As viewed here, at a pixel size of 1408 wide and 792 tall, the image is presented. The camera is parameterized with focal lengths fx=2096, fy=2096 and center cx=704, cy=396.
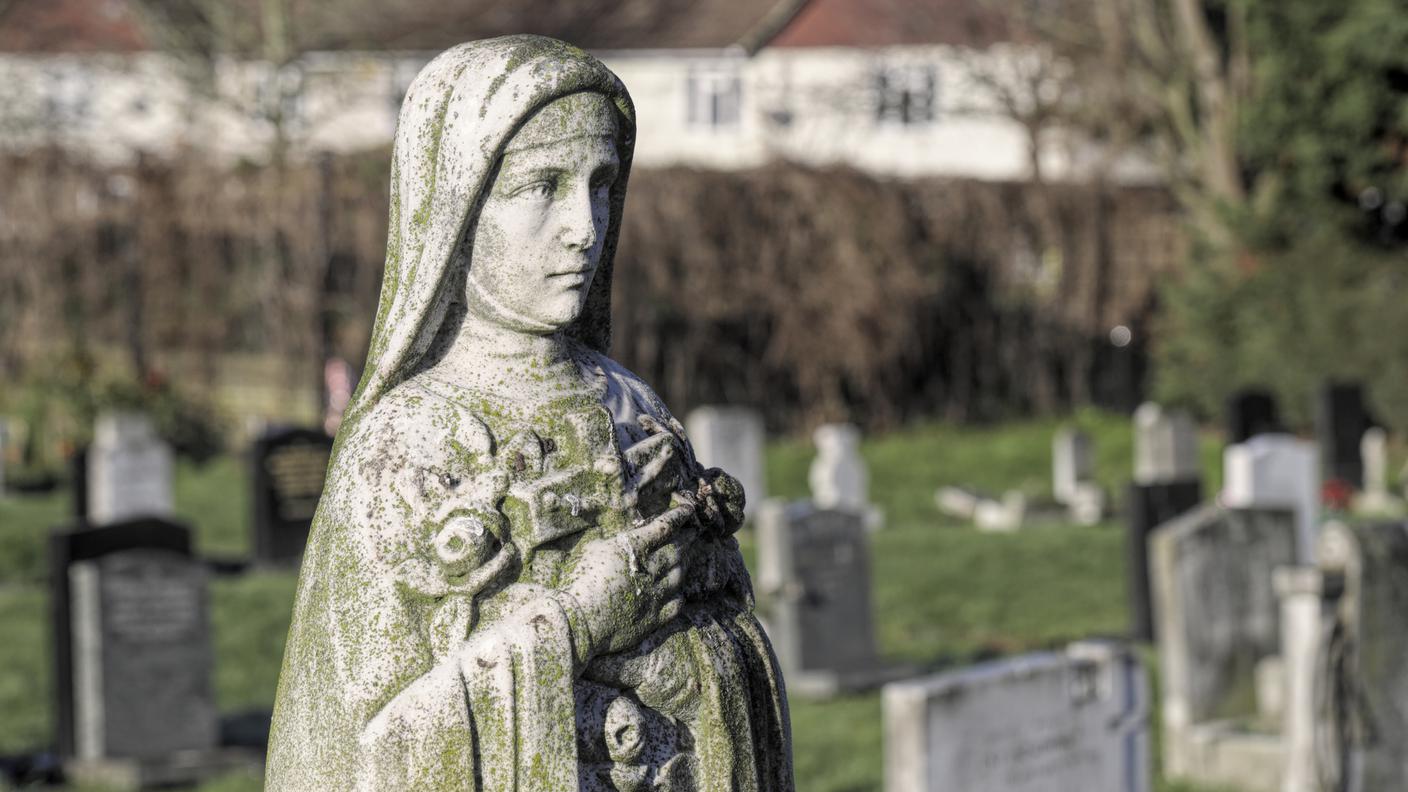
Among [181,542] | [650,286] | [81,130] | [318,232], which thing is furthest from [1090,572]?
[81,130]

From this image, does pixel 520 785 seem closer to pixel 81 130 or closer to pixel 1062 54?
pixel 1062 54

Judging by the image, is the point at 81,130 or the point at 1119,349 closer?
the point at 1119,349

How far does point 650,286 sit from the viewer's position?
83.0 feet

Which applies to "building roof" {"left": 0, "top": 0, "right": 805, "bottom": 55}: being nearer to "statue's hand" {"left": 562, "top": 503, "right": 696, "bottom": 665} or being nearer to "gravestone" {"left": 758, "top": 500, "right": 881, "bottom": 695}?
"gravestone" {"left": 758, "top": 500, "right": 881, "bottom": 695}

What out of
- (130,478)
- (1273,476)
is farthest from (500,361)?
(130,478)

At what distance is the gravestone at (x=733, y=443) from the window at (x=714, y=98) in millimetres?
19253

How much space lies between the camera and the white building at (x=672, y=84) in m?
28.0

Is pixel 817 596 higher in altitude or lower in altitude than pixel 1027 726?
higher

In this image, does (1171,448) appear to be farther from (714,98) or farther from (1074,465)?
(714,98)

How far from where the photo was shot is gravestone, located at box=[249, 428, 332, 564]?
1652cm

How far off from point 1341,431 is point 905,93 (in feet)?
51.2

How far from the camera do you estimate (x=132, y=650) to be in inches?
442

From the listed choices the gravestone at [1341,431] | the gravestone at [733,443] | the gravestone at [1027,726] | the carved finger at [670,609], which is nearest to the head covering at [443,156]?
the carved finger at [670,609]

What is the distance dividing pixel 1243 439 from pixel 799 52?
18609 millimetres
